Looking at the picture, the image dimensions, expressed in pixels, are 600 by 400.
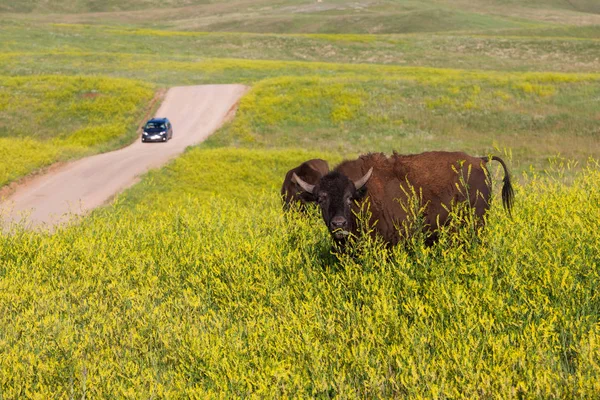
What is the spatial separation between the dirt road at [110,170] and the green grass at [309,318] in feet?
17.4

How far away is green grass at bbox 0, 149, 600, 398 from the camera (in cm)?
528

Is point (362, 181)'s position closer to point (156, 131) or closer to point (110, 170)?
point (110, 170)

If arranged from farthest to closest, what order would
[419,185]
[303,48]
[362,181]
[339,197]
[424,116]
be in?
[303,48] → [424,116] → [419,185] → [362,181] → [339,197]

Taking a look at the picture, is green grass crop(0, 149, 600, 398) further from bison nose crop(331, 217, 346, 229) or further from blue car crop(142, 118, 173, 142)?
blue car crop(142, 118, 173, 142)

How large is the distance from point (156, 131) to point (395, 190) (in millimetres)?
27732

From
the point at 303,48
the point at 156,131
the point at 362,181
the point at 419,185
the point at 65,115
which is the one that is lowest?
the point at 65,115

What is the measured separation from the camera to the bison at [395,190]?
349 inches

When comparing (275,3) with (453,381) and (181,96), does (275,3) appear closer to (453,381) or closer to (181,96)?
(181,96)

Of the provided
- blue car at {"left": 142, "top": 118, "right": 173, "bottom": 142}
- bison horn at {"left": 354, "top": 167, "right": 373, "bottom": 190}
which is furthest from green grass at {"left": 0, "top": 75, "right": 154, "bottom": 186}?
bison horn at {"left": 354, "top": 167, "right": 373, "bottom": 190}

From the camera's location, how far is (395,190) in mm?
9523

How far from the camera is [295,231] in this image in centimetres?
1023

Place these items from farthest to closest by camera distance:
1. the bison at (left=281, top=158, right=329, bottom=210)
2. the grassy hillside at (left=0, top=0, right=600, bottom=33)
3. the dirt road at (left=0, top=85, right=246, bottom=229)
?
1. the grassy hillside at (left=0, top=0, right=600, bottom=33)
2. the dirt road at (left=0, top=85, right=246, bottom=229)
3. the bison at (left=281, top=158, right=329, bottom=210)

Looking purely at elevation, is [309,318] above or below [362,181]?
below

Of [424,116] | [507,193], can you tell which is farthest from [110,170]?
[507,193]
